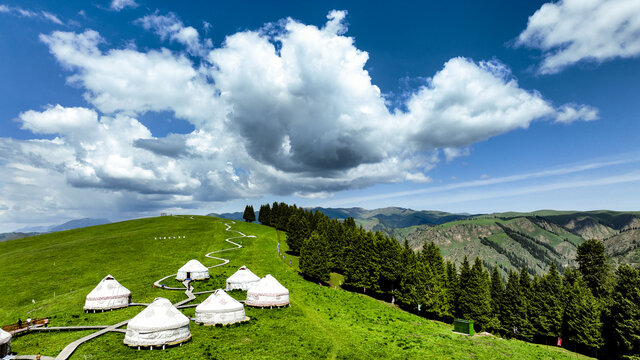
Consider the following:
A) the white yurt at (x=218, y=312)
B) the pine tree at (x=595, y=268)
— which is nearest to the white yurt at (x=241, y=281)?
the white yurt at (x=218, y=312)

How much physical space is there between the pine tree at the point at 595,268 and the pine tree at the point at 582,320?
1471 centimetres

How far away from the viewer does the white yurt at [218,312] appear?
39219mm

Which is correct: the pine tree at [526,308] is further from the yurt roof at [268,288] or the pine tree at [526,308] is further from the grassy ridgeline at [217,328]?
the yurt roof at [268,288]

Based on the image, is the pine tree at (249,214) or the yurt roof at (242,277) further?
the pine tree at (249,214)

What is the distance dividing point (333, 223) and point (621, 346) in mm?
69558

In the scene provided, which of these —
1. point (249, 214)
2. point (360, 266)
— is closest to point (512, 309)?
Result: point (360, 266)

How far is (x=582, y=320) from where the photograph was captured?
59406mm

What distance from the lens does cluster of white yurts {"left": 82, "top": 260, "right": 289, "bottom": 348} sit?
106ft

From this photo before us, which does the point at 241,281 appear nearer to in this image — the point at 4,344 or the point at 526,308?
the point at 4,344

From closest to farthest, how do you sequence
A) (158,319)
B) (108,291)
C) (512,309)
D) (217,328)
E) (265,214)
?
(158,319)
(217,328)
(108,291)
(512,309)
(265,214)

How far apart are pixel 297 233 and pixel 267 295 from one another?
50643 millimetres

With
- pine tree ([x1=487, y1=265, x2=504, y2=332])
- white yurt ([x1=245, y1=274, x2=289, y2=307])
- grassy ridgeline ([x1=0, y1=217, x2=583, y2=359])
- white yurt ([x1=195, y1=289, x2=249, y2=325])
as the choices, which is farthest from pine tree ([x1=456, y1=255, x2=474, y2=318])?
white yurt ([x1=195, y1=289, x2=249, y2=325])

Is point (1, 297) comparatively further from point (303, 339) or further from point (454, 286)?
point (454, 286)

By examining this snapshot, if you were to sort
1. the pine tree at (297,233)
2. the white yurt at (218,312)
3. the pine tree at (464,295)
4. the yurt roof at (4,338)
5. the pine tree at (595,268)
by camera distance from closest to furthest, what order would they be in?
the yurt roof at (4,338) < the white yurt at (218,312) < the pine tree at (464,295) < the pine tree at (595,268) < the pine tree at (297,233)
